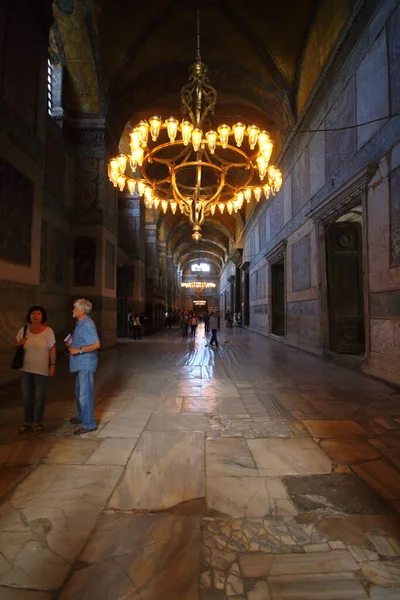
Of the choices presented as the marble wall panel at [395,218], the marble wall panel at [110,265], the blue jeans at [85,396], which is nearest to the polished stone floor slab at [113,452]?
the blue jeans at [85,396]

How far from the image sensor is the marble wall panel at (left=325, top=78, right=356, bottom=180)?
275 inches

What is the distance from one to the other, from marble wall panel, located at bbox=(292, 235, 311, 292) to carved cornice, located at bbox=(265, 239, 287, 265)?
3.46 feet

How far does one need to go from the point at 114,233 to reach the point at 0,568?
11534 millimetres

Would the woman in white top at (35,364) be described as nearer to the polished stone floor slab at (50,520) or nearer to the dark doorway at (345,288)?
the polished stone floor slab at (50,520)

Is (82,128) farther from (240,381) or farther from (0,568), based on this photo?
(0,568)

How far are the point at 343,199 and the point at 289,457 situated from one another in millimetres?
6447

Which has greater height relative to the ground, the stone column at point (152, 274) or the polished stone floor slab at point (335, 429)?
the stone column at point (152, 274)

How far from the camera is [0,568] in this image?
1522 millimetres

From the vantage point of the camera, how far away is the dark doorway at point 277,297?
14.6 meters

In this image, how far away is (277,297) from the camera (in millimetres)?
14844

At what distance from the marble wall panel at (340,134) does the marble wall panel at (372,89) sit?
0.93ft

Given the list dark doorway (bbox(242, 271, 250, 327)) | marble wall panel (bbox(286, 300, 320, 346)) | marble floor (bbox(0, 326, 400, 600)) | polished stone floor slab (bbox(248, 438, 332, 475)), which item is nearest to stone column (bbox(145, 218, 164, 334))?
dark doorway (bbox(242, 271, 250, 327))

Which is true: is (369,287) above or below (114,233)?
below

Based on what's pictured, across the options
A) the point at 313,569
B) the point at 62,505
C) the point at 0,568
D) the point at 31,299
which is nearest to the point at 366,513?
the point at 313,569
